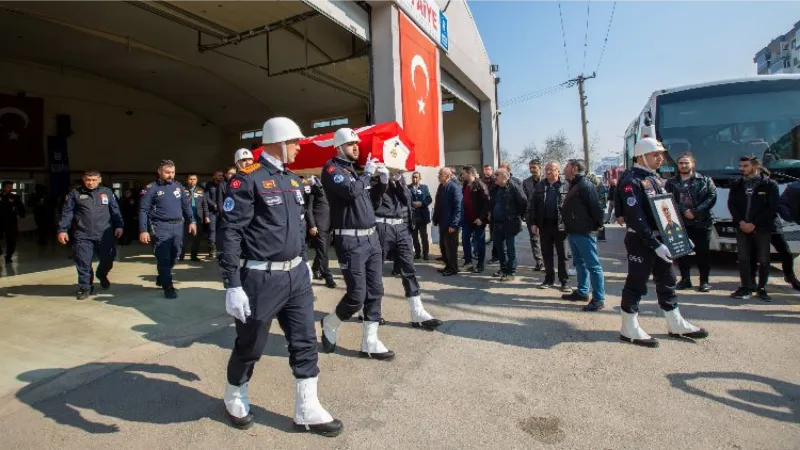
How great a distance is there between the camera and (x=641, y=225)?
4.01 metres

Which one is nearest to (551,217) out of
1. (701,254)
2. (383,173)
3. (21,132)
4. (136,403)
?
(701,254)

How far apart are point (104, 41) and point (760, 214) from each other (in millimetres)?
19320

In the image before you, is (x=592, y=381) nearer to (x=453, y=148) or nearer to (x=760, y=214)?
(x=760, y=214)

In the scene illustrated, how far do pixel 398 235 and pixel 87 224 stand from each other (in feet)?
15.0

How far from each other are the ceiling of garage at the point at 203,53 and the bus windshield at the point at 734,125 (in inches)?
291

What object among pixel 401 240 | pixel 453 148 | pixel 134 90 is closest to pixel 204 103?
pixel 134 90

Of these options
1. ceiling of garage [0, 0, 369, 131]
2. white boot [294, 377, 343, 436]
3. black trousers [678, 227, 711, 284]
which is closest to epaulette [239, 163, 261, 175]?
white boot [294, 377, 343, 436]

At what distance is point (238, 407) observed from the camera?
9.09 ft

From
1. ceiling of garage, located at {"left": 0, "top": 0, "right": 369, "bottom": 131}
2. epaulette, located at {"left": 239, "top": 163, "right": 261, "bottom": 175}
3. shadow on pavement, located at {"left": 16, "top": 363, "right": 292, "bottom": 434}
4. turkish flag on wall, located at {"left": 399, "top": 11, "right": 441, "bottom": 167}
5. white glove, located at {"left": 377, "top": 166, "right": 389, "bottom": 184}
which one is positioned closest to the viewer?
epaulette, located at {"left": 239, "top": 163, "right": 261, "bottom": 175}

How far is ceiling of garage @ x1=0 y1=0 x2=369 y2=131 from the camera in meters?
12.1

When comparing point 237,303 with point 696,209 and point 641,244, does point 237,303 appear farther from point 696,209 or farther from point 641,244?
point 696,209

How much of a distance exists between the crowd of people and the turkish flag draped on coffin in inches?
12.8

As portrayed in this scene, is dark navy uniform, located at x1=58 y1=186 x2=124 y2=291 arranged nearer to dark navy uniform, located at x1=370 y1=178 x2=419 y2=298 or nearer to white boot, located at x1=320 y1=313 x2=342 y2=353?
white boot, located at x1=320 y1=313 x2=342 y2=353

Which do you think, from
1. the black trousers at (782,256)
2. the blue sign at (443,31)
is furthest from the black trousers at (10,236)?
the black trousers at (782,256)
